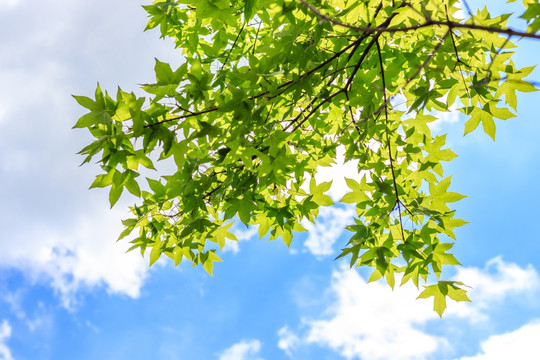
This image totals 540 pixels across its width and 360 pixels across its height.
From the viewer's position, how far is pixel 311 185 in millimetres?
2992

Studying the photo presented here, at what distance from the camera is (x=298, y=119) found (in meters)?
2.83

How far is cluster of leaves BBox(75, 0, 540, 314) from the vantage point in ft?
6.88

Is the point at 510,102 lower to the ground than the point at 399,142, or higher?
lower

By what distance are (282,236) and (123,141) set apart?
1604mm

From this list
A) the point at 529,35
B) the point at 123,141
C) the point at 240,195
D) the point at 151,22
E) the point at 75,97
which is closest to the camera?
the point at 529,35

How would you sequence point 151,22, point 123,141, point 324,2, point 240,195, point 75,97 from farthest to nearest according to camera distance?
point 151,22 < point 240,195 < point 324,2 < point 123,141 < point 75,97

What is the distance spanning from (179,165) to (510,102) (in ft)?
6.32

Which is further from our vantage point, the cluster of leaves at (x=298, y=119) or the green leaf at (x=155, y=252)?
the green leaf at (x=155, y=252)

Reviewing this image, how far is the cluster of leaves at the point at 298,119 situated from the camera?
2.10 m

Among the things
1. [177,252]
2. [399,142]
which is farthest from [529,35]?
[177,252]

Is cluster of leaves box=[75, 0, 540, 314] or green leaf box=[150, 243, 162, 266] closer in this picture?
cluster of leaves box=[75, 0, 540, 314]

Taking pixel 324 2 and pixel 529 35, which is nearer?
pixel 529 35

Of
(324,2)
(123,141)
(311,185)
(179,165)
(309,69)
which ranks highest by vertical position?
(324,2)

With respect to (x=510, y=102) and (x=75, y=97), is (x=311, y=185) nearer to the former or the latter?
(x=510, y=102)
